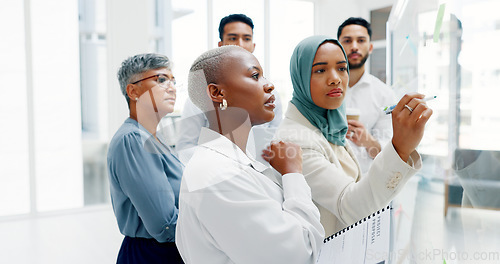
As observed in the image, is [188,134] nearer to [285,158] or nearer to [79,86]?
[285,158]

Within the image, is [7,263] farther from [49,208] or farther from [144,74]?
[144,74]

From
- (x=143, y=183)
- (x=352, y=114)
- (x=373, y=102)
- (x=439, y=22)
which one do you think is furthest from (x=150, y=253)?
(x=373, y=102)

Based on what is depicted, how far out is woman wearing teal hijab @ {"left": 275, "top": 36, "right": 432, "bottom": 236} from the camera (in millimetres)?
911

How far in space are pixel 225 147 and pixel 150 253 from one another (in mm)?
671

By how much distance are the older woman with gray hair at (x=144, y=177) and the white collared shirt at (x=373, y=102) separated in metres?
1.05

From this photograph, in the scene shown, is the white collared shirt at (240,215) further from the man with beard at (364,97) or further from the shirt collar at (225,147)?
the man with beard at (364,97)

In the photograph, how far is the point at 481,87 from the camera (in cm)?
85

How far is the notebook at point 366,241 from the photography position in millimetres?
844

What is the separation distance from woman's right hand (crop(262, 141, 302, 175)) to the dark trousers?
2.04ft

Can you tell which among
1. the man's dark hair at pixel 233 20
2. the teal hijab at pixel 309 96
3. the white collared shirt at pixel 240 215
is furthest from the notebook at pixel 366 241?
the man's dark hair at pixel 233 20

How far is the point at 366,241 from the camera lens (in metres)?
0.85

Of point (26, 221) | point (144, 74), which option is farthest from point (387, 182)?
point (26, 221)

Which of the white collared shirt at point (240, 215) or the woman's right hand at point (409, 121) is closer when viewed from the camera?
the white collared shirt at point (240, 215)

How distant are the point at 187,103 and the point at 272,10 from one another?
436 centimetres
